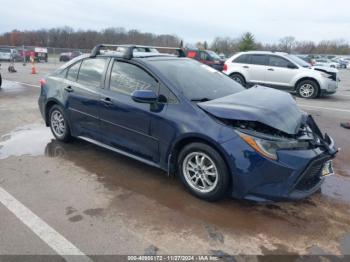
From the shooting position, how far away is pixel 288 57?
12.7m

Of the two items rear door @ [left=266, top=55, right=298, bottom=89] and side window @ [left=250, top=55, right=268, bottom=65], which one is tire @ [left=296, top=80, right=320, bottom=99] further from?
side window @ [left=250, top=55, right=268, bottom=65]

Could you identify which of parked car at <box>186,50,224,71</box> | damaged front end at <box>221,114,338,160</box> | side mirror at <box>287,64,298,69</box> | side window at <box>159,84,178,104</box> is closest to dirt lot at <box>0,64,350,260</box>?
damaged front end at <box>221,114,338,160</box>

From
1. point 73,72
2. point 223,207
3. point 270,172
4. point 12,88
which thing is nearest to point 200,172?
point 223,207

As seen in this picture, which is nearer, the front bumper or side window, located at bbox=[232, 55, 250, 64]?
the front bumper

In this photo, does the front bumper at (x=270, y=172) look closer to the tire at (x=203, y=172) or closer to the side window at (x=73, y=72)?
the tire at (x=203, y=172)

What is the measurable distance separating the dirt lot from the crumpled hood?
93 cm

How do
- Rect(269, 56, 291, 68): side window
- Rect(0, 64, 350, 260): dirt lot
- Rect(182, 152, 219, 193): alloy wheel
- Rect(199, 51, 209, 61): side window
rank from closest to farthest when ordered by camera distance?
Rect(0, 64, 350, 260): dirt lot < Rect(182, 152, 219, 193): alloy wheel < Rect(269, 56, 291, 68): side window < Rect(199, 51, 209, 61): side window

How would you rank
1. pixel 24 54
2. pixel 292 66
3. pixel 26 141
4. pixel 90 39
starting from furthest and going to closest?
pixel 90 39 < pixel 24 54 < pixel 292 66 < pixel 26 141

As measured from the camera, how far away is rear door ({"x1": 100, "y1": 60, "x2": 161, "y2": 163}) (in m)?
4.16

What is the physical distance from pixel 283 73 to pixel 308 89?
42.3 inches

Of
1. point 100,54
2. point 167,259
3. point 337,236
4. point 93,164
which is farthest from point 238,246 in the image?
point 100,54

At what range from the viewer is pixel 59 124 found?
5723 mm

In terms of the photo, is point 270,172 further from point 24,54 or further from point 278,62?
point 24,54

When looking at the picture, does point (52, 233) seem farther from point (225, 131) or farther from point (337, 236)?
point (337, 236)
